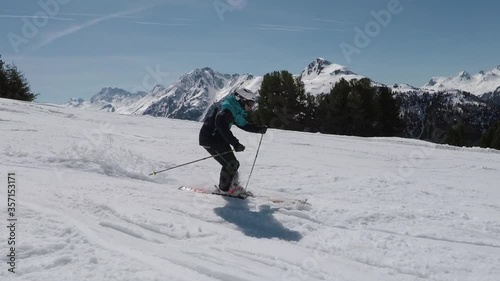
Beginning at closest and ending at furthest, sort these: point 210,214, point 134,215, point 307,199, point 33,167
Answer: point 134,215
point 210,214
point 307,199
point 33,167

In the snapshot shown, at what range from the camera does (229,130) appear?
743 cm

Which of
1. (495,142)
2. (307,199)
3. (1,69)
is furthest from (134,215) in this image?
(495,142)

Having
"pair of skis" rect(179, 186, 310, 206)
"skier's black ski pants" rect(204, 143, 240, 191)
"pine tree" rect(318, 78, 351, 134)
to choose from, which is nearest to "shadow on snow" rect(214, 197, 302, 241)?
"pair of skis" rect(179, 186, 310, 206)

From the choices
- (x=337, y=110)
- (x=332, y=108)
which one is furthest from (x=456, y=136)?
(x=332, y=108)

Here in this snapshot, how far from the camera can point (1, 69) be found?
42344 mm

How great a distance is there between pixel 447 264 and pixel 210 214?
3.64 meters

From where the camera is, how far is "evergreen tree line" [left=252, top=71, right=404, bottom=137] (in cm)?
4125

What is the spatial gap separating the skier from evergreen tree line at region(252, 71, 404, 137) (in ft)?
112

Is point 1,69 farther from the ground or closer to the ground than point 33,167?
farther from the ground

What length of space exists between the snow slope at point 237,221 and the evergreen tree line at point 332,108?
1186 inches

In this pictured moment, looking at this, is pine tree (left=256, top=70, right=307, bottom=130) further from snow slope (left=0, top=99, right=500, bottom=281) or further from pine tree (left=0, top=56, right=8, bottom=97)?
snow slope (left=0, top=99, right=500, bottom=281)

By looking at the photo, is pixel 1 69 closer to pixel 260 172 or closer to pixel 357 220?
pixel 260 172

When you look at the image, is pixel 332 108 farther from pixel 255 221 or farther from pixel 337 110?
pixel 255 221

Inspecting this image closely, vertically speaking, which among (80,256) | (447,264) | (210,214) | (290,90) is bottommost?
(80,256)
